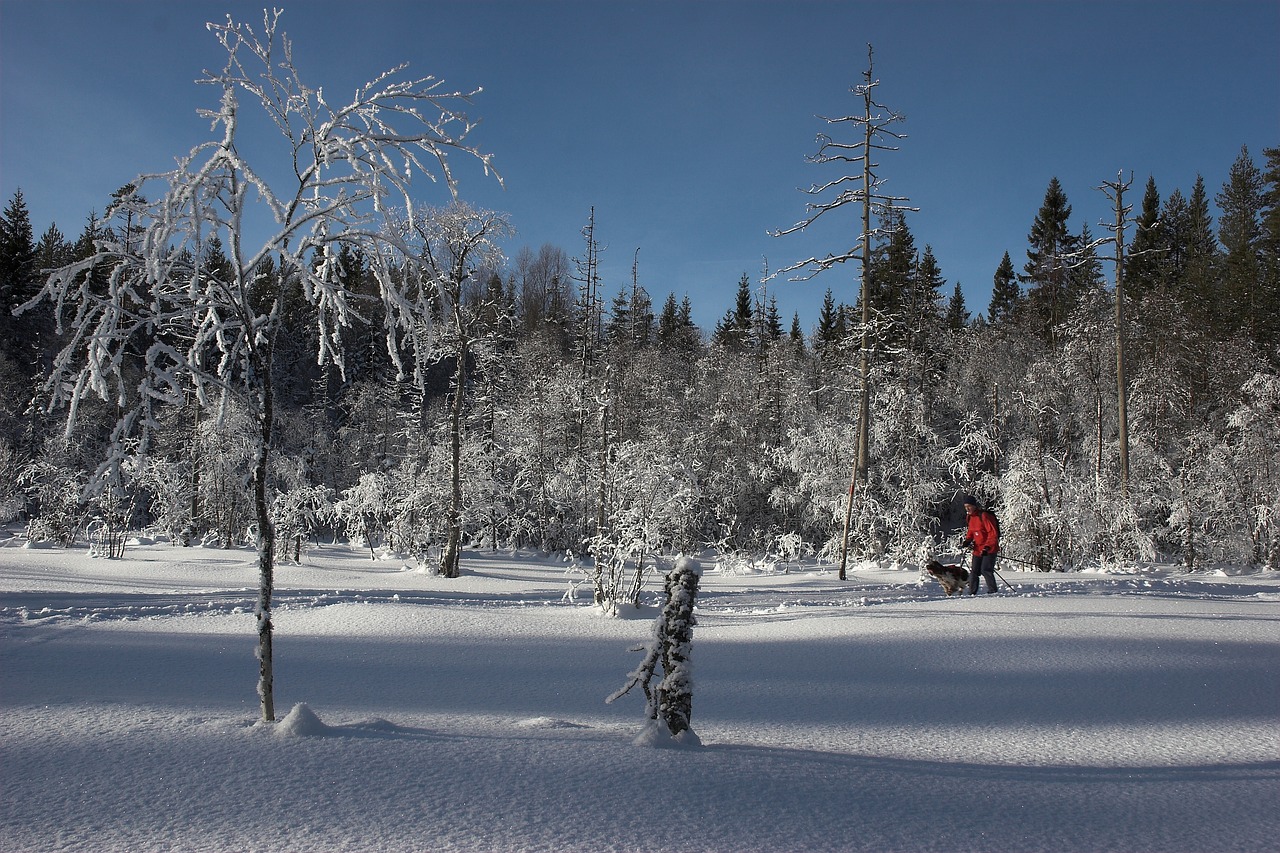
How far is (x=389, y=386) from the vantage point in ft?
117

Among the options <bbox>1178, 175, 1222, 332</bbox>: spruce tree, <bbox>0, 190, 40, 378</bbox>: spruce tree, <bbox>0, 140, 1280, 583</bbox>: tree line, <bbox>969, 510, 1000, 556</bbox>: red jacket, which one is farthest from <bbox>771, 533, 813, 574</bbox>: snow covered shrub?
<bbox>0, 190, 40, 378</bbox>: spruce tree

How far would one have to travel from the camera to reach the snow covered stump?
12.8 feet

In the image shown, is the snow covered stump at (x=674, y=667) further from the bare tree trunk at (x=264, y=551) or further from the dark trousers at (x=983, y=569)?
the dark trousers at (x=983, y=569)

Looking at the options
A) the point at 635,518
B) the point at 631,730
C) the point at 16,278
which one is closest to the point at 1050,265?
the point at 635,518

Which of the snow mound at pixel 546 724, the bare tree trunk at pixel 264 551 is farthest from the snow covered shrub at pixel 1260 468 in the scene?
the bare tree trunk at pixel 264 551

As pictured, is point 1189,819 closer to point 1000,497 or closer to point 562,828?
point 562,828

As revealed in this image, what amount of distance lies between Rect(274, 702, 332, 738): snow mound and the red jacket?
11.0 meters

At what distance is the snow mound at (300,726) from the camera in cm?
381

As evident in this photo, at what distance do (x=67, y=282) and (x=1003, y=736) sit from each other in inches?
248

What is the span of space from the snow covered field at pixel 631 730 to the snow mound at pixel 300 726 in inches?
0.7

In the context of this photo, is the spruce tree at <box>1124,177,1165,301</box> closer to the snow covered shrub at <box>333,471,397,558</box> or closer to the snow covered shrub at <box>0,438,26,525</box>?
the snow covered shrub at <box>333,471,397,558</box>

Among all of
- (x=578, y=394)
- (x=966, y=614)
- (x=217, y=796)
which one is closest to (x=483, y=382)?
(x=578, y=394)

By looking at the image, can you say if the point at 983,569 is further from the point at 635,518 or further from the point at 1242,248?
the point at 1242,248

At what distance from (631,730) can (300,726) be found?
1.94 m
